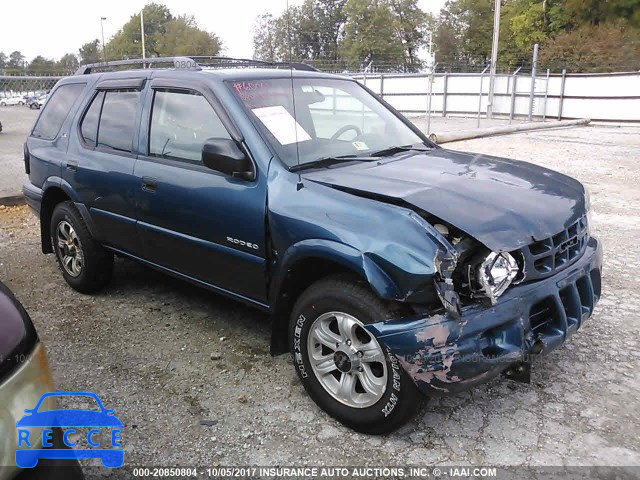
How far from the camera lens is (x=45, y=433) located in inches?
72.5

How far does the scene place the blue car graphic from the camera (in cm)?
176

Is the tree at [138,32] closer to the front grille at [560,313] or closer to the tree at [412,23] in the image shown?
the tree at [412,23]

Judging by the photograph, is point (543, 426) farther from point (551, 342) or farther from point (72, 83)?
point (72, 83)

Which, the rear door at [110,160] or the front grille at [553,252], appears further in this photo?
the rear door at [110,160]

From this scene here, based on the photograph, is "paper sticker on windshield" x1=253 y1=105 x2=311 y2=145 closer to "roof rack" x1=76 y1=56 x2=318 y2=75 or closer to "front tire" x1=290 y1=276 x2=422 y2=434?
"roof rack" x1=76 y1=56 x2=318 y2=75

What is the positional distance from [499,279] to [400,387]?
0.67 m

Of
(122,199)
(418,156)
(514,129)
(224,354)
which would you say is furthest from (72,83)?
(514,129)

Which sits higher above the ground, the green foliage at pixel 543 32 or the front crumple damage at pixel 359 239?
the green foliage at pixel 543 32

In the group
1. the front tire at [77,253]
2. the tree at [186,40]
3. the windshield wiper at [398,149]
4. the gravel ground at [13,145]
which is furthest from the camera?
the tree at [186,40]

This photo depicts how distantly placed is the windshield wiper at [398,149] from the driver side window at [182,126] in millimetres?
970

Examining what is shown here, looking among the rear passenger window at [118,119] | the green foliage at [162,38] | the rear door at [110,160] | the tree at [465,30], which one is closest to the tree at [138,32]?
the green foliage at [162,38]

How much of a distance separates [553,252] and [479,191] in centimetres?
47

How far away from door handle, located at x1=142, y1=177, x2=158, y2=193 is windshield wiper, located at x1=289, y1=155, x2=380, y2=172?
1095 mm

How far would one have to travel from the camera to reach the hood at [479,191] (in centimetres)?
266
